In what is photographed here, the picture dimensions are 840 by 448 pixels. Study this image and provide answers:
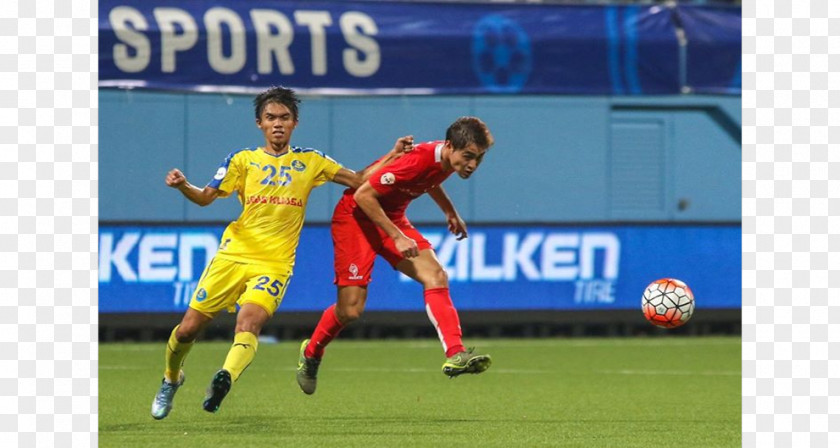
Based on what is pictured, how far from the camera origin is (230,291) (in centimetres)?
884

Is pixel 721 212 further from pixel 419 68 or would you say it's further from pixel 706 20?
pixel 419 68

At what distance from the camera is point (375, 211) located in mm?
9203

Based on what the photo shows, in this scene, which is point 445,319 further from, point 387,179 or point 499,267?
point 499,267

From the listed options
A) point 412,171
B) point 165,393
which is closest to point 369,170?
point 412,171

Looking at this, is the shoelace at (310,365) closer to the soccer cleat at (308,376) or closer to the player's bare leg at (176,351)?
the soccer cleat at (308,376)

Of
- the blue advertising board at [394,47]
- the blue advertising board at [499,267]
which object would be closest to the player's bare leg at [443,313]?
the blue advertising board at [394,47]

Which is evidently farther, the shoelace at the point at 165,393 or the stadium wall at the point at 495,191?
the stadium wall at the point at 495,191

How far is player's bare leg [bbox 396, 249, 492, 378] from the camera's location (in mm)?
8688

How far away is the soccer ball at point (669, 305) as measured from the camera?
1059 centimetres

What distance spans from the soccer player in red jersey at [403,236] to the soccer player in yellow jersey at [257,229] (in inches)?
10.0

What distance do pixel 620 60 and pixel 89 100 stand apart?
9.84m

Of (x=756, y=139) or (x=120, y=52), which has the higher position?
(x=120, y=52)

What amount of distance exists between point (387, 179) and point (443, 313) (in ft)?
2.92

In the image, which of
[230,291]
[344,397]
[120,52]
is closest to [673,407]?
[344,397]
